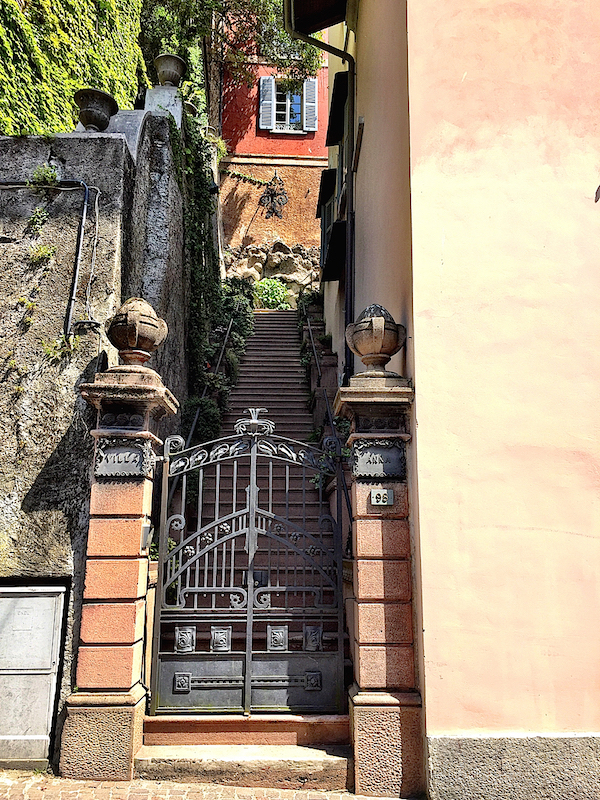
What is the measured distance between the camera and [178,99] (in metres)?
9.38

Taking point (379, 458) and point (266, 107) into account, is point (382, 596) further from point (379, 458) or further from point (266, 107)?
point (266, 107)

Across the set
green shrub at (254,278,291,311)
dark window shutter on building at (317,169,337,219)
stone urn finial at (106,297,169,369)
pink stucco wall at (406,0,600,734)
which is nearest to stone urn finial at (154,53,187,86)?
dark window shutter on building at (317,169,337,219)

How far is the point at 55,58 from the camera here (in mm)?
8305

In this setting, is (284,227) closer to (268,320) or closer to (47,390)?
(268,320)

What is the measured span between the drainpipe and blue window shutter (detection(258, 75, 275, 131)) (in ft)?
42.8

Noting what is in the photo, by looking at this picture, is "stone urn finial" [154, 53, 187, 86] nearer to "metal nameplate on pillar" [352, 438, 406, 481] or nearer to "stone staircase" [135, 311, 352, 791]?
"metal nameplate on pillar" [352, 438, 406, 481]

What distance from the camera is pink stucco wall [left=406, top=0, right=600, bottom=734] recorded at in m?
4.37

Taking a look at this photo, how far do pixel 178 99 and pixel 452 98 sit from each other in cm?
560

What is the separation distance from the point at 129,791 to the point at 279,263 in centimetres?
1848

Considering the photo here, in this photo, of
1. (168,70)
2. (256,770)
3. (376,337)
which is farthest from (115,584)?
(168,70)

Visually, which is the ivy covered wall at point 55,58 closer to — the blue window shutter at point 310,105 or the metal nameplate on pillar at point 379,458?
the metal nameplate on pillar at point 379,458

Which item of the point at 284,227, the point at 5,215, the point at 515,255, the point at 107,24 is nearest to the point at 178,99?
the point at 107,24

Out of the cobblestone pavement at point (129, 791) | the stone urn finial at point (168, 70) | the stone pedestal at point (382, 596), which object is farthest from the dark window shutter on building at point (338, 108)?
the cobblestone pavement at point (129, 791)

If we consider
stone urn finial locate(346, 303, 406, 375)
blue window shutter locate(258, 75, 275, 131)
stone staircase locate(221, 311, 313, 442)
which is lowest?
stone urn finial locate(346, 303, 406, 375)
